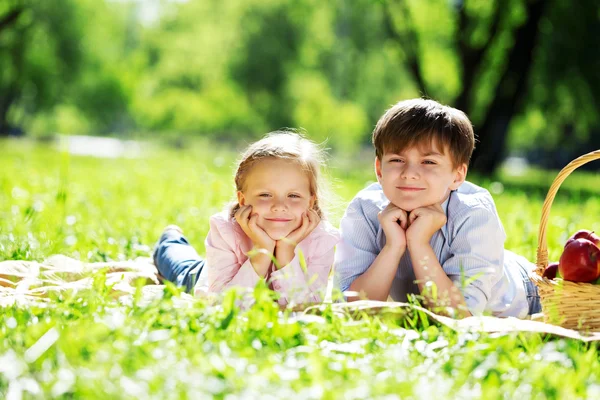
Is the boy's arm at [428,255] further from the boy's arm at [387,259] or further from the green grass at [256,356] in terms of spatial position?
the green grass at [256,356]

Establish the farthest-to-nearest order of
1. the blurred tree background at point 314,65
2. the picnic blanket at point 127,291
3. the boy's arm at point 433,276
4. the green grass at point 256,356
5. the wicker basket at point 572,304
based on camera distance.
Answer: the blurred tree background at point 314,65 < the boy's arm at point 433,276 < the wicker basket at point 572,304 < the picnic blanket at point 127,291 < the green grass at point 256,356

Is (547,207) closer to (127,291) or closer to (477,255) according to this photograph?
(477,255)

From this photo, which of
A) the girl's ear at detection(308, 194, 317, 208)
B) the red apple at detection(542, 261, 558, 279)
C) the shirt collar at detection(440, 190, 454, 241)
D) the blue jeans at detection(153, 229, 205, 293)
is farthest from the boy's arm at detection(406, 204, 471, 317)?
the blue jeans at detection(153, 229, 205, 293)

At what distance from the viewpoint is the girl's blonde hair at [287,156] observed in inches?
154

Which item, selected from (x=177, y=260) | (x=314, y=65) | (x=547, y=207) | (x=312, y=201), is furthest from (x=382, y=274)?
(x=314, y=65)

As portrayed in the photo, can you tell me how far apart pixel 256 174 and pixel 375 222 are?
0.72 meters

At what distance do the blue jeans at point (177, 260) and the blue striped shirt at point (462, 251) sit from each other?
1.01 meters

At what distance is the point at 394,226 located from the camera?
3682 mm

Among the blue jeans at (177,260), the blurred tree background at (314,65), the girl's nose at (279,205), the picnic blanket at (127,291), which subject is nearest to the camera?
the picnic blanket at (127,291)

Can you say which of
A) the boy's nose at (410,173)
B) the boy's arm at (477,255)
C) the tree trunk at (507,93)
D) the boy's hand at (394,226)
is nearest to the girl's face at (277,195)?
the boy's hand at (394,226)

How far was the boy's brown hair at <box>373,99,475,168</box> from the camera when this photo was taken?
12.2 ft

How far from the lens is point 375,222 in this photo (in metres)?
4.04

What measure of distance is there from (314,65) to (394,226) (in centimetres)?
3563

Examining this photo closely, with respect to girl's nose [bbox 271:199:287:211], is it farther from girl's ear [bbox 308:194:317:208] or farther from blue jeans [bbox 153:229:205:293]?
blue jeans [bbox 153:229:205:293]
